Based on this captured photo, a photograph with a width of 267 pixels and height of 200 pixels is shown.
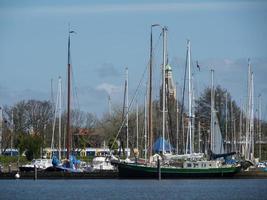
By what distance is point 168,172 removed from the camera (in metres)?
95.2

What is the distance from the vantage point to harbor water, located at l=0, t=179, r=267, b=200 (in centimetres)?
7788

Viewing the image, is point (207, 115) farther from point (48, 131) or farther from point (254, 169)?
point (254, 169)

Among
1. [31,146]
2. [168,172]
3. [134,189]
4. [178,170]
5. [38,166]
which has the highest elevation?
[31,146]

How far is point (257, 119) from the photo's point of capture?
136m

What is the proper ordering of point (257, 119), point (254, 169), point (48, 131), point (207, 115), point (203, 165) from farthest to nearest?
point (48, 131), point (207, 115), point (257, 119), point (254, 169), point (203, 165)

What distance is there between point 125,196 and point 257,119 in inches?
2404

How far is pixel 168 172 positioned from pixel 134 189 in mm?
9238

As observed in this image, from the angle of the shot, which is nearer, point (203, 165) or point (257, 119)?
point (203, 165)

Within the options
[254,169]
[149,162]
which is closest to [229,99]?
[254,169]

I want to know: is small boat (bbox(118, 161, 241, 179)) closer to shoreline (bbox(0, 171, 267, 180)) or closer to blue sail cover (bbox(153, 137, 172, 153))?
shoreline (bbox(0, 171, 267, 180))

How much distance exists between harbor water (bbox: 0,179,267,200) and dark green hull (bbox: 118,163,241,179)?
61 cm

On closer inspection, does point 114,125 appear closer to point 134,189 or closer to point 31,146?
point 31,146

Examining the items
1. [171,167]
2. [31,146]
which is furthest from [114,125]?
[171,167]

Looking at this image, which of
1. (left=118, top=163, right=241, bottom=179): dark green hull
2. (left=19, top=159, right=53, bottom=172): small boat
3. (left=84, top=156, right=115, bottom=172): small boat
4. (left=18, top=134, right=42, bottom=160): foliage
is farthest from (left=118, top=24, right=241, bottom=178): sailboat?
(left=18, top=134, right=42, bottom=160): foliage
